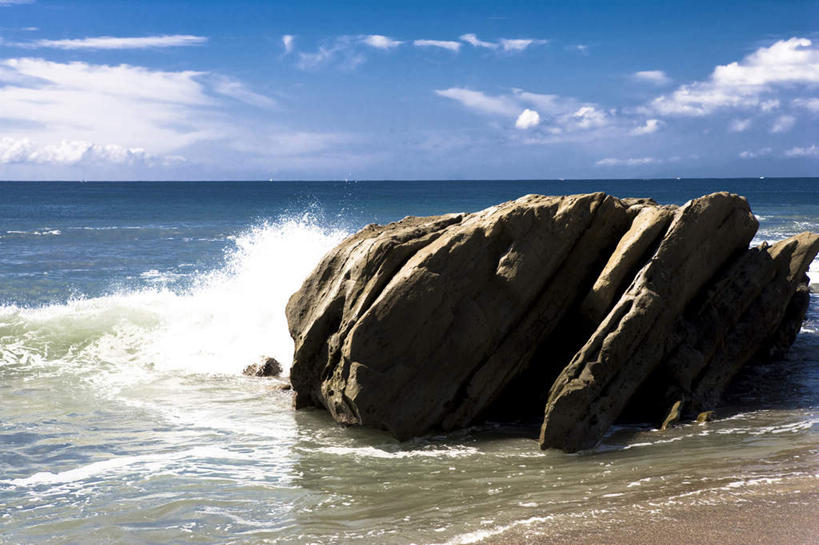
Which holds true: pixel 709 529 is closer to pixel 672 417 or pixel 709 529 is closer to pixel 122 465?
pixel 672 417

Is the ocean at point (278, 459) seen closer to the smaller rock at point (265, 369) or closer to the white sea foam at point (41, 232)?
the smaller rock at point (265, 369)

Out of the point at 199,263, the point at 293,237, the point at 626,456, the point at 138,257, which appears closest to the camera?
the point at 626,456

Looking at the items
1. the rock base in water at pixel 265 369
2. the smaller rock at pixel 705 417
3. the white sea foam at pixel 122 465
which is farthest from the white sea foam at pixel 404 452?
the rock base in water at pixel 265 369

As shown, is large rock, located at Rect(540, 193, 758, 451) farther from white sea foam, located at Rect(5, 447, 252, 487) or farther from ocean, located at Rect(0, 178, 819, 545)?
white sea foam, located at Rect(5, 447, 252, 487)

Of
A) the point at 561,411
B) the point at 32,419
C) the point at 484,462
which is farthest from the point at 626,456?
the point at 32,419

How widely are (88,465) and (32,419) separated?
2374 millimetres

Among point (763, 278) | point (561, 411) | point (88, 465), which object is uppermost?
point (763, 278)

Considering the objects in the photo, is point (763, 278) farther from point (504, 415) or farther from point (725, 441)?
point (504, 415)

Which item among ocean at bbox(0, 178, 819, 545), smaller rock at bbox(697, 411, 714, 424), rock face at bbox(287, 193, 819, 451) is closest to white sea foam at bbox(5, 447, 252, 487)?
ocean at bbox(0, 178, 819, 545)

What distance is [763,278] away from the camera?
10344mm

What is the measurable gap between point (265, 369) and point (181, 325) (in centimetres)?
396

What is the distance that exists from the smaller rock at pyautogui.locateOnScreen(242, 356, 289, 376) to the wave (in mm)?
379

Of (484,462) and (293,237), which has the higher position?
(293,237)

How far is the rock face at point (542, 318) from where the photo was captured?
8.78 metres
